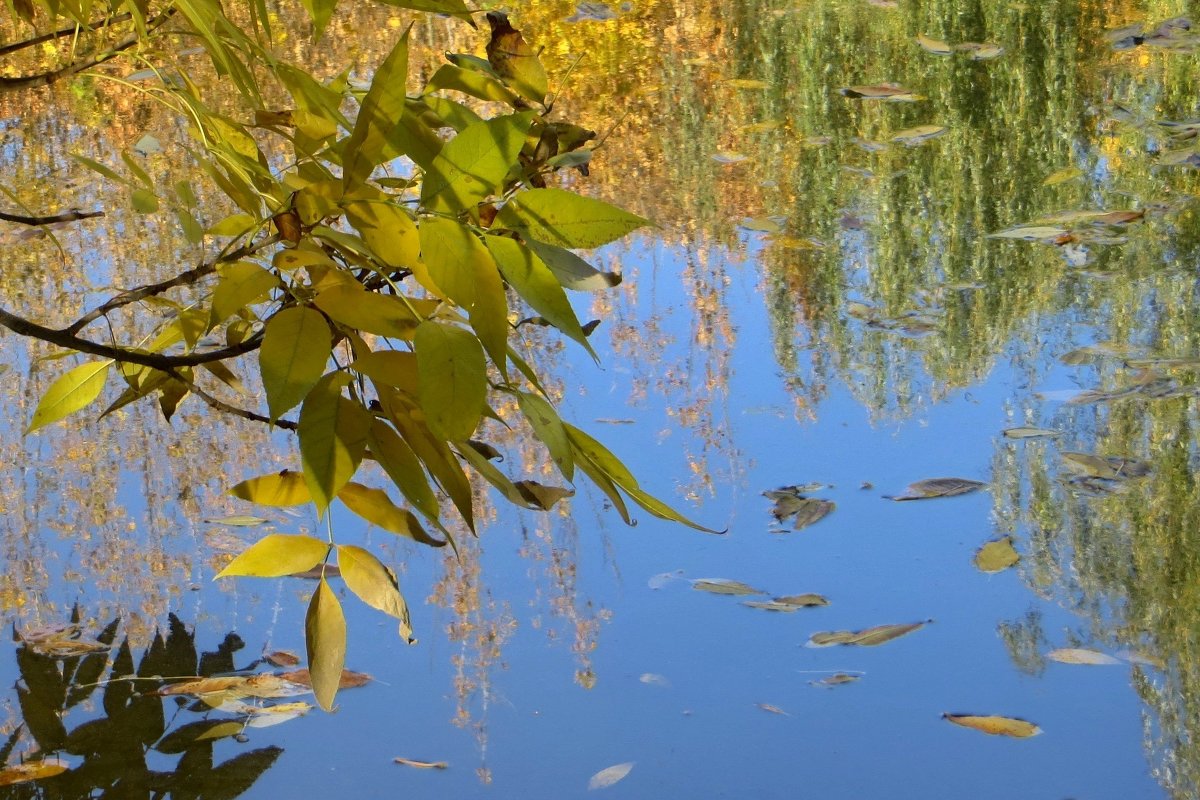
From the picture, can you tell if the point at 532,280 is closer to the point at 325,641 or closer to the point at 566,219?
the point at 566,219

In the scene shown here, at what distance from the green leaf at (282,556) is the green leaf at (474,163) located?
0.86 feet

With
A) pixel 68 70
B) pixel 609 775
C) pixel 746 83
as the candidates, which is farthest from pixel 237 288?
pixel 746 83

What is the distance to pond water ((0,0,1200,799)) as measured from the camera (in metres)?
1.63

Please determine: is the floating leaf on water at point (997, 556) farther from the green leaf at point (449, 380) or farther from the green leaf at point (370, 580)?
the green leaf at point (449, 380)

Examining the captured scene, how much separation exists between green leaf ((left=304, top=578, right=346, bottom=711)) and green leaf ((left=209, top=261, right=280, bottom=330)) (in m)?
0.17

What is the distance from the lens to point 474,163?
2.07 ft

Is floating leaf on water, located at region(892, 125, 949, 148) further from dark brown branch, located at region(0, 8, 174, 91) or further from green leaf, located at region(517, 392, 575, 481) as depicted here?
green leaf, located at region(517, 392, 575, 481)

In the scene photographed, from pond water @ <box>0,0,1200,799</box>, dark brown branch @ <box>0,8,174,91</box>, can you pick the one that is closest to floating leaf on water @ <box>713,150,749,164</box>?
pond water @ <box>0,0,1200,799</box>

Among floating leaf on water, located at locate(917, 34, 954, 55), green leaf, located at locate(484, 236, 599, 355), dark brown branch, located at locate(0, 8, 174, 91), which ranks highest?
floating leaf on water, located at locate(917, 34, 954, 55)

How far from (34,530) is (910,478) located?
140cm

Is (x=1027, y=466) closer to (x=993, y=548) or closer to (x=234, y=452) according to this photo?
(x=993, y=548)

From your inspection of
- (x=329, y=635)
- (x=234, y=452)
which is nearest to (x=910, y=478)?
(x=234, y=452)

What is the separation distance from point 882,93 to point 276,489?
378 centimetres

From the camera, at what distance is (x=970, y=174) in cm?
359
